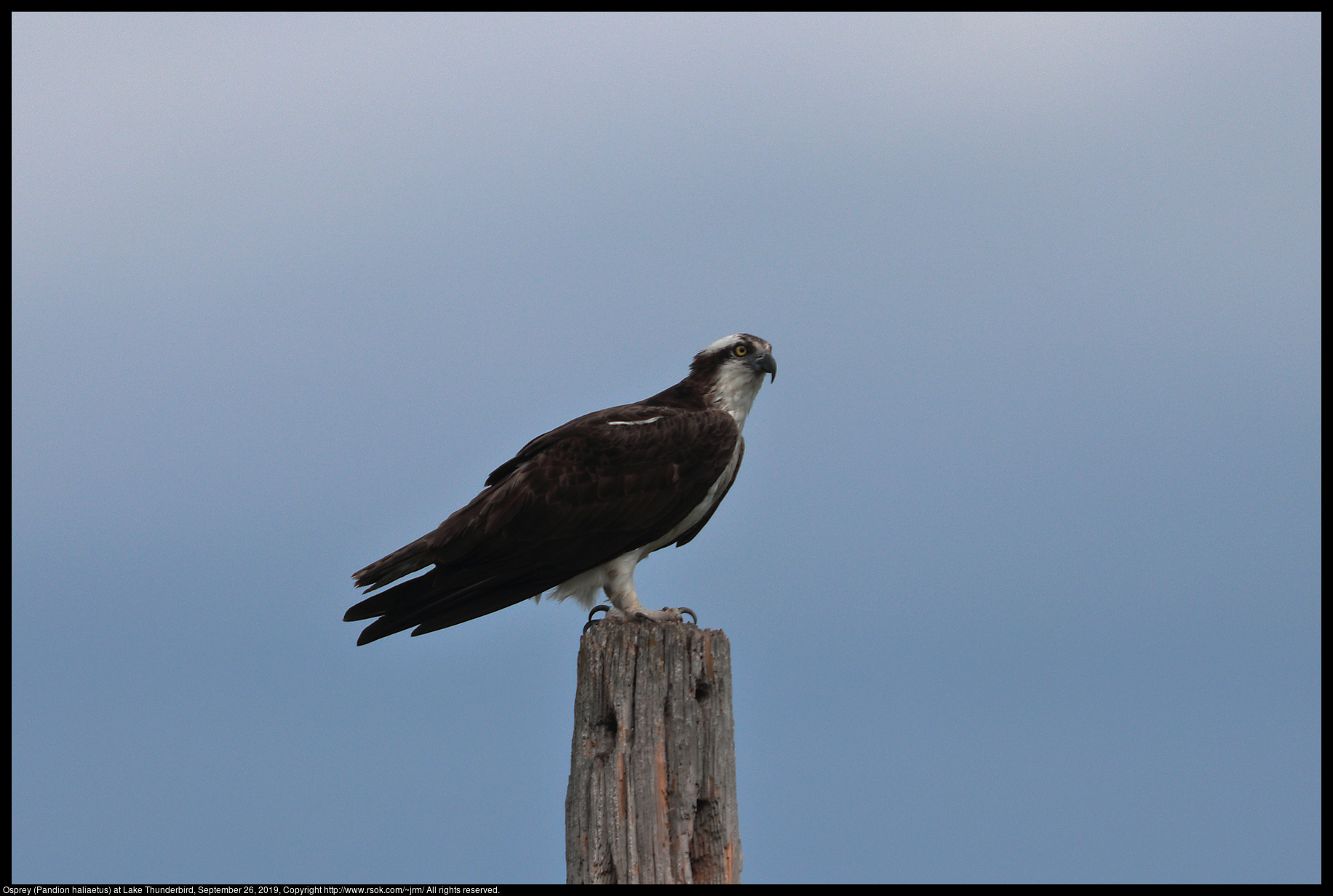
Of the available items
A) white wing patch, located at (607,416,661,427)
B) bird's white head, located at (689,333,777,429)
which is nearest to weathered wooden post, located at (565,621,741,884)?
white wing patch, located at (607,416,661,427)

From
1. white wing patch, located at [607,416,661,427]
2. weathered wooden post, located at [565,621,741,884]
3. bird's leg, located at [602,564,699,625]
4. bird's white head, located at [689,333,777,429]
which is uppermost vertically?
bird's white head, located at [689,333,777,429]

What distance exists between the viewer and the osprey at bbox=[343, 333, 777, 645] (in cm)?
717

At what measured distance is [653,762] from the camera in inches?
215

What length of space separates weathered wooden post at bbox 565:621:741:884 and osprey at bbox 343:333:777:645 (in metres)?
1.37

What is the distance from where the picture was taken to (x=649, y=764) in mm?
5453

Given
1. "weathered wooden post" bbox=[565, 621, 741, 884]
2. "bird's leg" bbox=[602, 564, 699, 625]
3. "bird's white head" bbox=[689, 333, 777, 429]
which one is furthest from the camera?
"bird's white head" bbox=[689, 333, 777, 429]

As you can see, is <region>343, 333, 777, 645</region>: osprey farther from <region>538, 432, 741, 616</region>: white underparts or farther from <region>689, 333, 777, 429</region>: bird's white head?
<region>689, 333, 777, 429</region>: bird's white head

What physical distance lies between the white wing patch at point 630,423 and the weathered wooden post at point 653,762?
2.21 m

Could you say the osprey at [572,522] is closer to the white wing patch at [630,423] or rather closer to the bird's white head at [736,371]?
the white wing patch at [630,423]

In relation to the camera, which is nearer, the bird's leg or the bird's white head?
the bird's leg

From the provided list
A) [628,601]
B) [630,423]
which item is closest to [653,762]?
[628,601]

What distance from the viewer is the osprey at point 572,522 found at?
717 centimetres

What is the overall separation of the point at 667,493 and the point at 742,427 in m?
1.31
